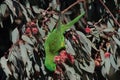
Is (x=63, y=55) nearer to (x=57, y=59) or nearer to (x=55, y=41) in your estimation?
(x=57, y=59)

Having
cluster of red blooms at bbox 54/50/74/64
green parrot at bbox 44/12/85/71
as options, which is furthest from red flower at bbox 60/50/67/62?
green parrot at bbox 44/12/85/71

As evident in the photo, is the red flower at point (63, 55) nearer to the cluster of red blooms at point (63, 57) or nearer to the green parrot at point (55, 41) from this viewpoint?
the cluster of red blooms at point (63, 57)

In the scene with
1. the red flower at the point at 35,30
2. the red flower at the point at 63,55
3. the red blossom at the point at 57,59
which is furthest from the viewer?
the red flower at the point at 35,30

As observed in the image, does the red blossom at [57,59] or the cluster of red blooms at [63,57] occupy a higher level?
the cluster of red blooms at [63,57]

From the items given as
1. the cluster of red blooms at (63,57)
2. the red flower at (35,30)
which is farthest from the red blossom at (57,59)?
the red flower at (35,30)

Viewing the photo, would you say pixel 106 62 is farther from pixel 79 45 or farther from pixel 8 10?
pixel 8 10

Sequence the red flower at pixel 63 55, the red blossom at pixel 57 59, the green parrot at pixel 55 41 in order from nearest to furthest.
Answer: the green parrot at pixel 55 41 → the red blossom at pixel 57 59 → the red flower at pixel 63 55

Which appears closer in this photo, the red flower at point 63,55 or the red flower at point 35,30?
the red flower at point 63,55

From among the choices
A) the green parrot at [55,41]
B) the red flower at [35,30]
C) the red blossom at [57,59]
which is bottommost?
the red blossom at [57,59]

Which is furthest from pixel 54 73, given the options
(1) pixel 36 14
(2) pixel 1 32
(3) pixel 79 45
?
(2) pixel 1 32

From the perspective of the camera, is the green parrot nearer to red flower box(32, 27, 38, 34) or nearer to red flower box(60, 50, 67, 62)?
red flower box(60, 50, 67, 62)
